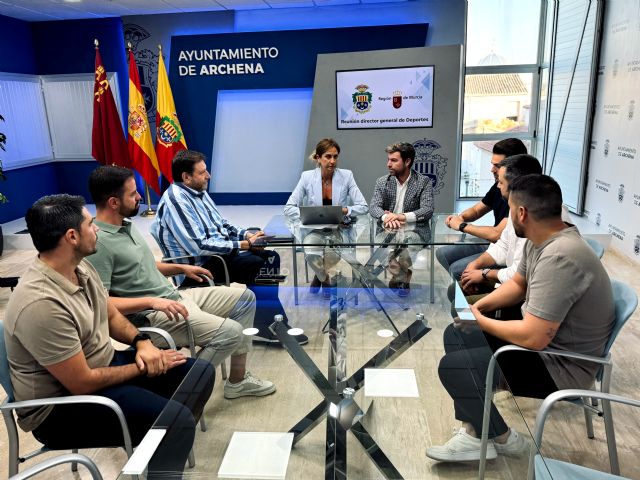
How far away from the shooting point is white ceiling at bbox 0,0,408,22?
5.71 m

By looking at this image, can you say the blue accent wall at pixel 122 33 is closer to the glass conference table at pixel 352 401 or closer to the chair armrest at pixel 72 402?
the glass conference table at pixel 352 401

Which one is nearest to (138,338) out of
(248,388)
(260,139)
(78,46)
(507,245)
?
(248,388)

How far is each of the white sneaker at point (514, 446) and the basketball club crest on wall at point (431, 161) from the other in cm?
467

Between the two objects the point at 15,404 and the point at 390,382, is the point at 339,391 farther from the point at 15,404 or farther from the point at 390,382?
the point at 15,404

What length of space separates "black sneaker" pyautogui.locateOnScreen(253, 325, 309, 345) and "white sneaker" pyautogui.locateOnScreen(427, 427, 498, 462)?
2.15 ft

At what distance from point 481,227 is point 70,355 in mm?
2351

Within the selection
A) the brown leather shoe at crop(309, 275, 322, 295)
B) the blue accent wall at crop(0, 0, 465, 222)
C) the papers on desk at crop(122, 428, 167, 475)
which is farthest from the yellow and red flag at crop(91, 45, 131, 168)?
the papers on desk at crop(122, 428, 167, 475)

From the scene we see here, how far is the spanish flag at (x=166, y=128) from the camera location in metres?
6.30

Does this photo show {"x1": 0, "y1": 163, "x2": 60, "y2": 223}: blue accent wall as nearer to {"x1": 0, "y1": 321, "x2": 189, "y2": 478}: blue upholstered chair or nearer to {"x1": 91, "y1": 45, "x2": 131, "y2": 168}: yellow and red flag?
{"x1": 91, "y1": 45, "x2": 131, "y2": 168}: yellow and red flag

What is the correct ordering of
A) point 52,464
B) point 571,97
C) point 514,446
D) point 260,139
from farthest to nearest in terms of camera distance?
point 260,139, point 571,97, point 514,446, point 52,464

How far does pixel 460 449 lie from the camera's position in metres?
1.54

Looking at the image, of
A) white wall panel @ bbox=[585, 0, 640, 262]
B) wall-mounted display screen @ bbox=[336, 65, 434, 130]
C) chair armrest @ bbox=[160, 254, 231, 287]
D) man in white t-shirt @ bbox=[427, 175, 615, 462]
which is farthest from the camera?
wall-mounted display screen @ bbox=[336, 65, 434, 130]

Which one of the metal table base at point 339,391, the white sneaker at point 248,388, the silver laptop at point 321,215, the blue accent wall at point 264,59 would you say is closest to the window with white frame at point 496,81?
the blue accent wall at point 264,59

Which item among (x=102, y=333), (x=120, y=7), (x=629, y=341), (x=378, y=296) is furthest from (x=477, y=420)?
(x=120, y=7)
